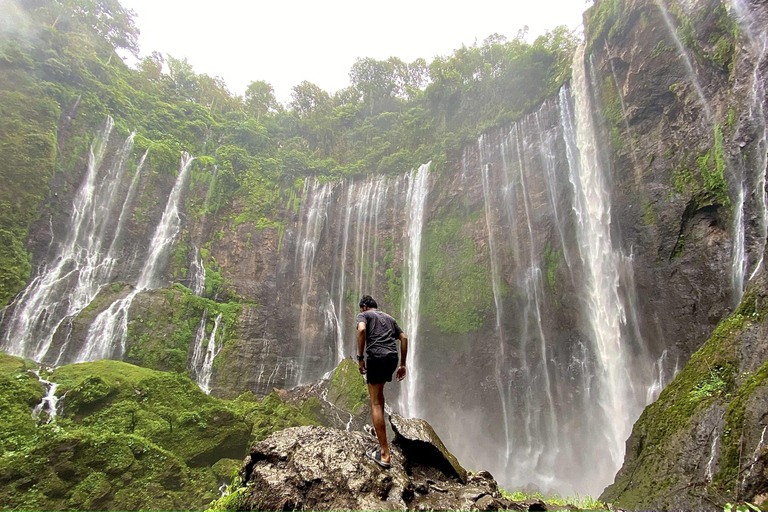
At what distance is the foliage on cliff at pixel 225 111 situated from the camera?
1471 centimetres

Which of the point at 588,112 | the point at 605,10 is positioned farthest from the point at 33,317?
the point at 605,10

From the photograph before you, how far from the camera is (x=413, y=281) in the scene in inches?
749

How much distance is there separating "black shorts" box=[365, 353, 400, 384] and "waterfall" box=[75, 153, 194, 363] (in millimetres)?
13926

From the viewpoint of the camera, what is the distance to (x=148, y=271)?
54.0 feet

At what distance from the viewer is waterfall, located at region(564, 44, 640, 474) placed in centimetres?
1170

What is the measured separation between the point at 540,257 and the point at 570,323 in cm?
304

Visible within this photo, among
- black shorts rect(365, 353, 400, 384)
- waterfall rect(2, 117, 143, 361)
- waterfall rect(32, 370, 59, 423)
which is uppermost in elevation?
waterfall rect(2, 117, 143, 361)

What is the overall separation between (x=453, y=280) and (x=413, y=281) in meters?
2.33

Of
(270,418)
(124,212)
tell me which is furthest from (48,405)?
(124,212)

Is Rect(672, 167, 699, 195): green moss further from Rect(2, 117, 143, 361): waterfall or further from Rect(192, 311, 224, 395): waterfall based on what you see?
Rect(2, 117, 143, 361): waterfall

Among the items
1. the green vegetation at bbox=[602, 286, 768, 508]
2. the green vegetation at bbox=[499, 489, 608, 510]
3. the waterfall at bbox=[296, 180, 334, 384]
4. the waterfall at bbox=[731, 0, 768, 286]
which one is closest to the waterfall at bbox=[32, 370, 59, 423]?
the green vegetation at bbox=[499, 489, 608, 510]

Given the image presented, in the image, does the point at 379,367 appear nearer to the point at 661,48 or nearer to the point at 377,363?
the point at 377,363

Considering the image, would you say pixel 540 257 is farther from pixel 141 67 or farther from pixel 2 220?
pixel 141 67

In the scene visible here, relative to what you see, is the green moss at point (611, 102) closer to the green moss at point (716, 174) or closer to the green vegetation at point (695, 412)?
the green moss at point (716, 174)
